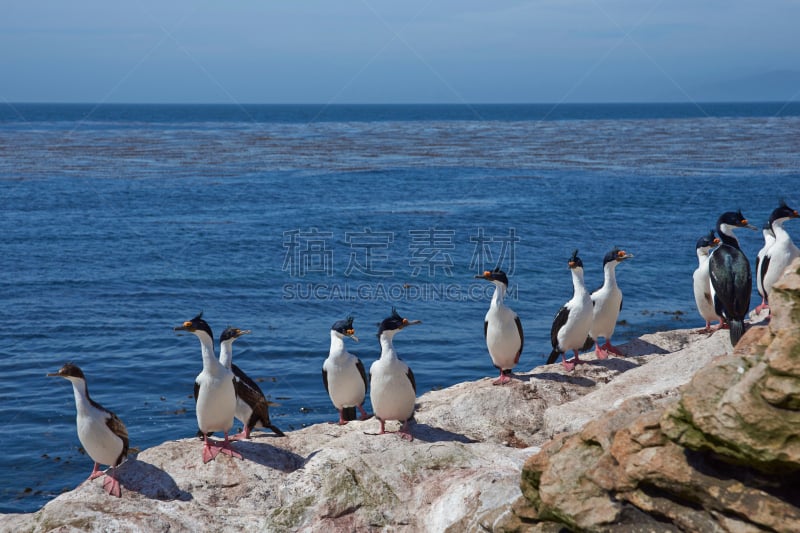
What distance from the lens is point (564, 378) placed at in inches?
501

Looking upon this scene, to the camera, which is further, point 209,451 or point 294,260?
point 294,260

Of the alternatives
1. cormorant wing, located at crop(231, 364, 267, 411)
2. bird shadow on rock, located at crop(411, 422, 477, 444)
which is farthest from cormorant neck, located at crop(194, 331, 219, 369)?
bird shadow on rock, located at crop(411, 422, 477, 444)

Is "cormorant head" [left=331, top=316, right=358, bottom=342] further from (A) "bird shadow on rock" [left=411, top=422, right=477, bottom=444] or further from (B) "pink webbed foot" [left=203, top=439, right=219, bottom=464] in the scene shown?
(B) "pink webbed foot" [left=203, top=439, right=219, bottom=464]

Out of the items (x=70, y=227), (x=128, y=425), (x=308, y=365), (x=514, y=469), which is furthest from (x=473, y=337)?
(x=70, y=227)

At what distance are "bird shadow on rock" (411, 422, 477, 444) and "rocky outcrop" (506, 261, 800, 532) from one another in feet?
12.6

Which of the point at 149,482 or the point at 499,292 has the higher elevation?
the point at 499,292

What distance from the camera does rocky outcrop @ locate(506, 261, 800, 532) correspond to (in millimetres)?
5734

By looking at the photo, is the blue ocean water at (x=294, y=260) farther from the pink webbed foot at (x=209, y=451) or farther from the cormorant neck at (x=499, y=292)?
the cormorant neck at (x=499, y=292)

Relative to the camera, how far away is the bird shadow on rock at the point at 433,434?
36.8 feet

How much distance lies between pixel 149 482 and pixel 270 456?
1.47 metres

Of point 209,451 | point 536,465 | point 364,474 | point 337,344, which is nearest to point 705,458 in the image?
point 536,465

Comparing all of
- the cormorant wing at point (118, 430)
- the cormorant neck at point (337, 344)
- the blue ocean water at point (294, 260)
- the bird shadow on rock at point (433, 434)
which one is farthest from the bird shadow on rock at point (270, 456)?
the blue ocean water at point (294, 260)

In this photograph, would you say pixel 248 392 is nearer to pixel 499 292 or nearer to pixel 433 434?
pixel 433 434

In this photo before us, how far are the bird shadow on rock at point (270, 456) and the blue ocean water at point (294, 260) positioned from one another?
15.9ft
